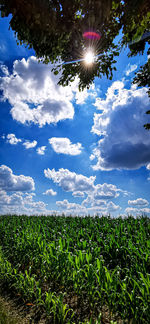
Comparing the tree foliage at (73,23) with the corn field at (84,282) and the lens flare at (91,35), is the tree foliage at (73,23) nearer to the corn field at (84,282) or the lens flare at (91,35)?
the lens flare at (91,35)

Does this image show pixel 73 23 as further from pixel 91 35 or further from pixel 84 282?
pixel 84 282

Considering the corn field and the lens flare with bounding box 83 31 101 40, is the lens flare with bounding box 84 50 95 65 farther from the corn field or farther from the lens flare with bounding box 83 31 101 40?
the corn field

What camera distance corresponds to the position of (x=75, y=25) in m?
5.49

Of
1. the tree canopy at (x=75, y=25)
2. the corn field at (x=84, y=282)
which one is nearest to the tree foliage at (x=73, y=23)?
the tree canopy at (x=75, y=25)

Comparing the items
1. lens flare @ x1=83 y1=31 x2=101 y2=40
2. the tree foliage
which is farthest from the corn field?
lens flare @ x1=83 y1=31 x2=101 y2=40

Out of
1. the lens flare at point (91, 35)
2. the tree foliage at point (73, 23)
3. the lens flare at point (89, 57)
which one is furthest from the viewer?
the lens flare at point (89, 57)

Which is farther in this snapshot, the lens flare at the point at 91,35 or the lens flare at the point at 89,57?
the lens flare at the point at 89,57

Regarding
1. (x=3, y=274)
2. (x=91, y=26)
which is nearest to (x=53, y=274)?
(x=3, y=274)

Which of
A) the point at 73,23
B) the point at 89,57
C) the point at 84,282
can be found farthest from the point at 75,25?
the point at 84,282

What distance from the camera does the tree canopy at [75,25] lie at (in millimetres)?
4246

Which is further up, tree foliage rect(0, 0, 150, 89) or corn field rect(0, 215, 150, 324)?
tree foliage rect(0, 0, 150, 89)

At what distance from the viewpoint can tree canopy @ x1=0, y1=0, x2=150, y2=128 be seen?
13.9 feet

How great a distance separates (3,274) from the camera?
17.7 ft

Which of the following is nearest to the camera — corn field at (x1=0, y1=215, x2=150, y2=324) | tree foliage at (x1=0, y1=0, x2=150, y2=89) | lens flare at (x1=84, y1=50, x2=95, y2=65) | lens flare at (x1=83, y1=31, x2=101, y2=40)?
corn field at (x1=0, y1=215, x2=150, y2=324)
